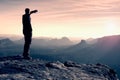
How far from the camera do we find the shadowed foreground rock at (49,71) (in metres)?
19.1

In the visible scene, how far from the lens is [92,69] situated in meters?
24.6

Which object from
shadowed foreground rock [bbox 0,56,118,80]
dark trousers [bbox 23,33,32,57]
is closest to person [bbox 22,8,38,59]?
dark trousers [bbox 23,33,32,57]

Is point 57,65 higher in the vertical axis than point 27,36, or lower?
lower

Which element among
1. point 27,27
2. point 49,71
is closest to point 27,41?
point 27,27

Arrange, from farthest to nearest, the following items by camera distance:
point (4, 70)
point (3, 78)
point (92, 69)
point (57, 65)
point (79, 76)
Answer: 1. point (92, 69)
2. point (57, 65)
3. point (79, 76)
4. point (4, 70)
5. point (3, 78)

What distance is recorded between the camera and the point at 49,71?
20.9 meters

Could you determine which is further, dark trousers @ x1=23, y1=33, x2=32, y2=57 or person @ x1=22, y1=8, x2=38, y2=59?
dark trousers @ x1=23, y1=33, x2=32, y2=57

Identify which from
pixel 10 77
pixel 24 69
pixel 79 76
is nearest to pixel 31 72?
pixel 24 69

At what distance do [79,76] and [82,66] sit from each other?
379 cm

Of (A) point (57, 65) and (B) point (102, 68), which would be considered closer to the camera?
(A) point (57, 65)

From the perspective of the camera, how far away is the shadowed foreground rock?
19.1 metres

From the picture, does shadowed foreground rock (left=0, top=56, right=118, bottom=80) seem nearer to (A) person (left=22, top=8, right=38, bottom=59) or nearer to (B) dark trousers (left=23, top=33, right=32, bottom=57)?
(B) dark trousers (left=23, top=33, right=32, bottom=57)

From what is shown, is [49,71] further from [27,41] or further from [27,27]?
[27,27]

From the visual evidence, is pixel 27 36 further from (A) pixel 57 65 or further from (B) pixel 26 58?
(A) pixel 57 65
